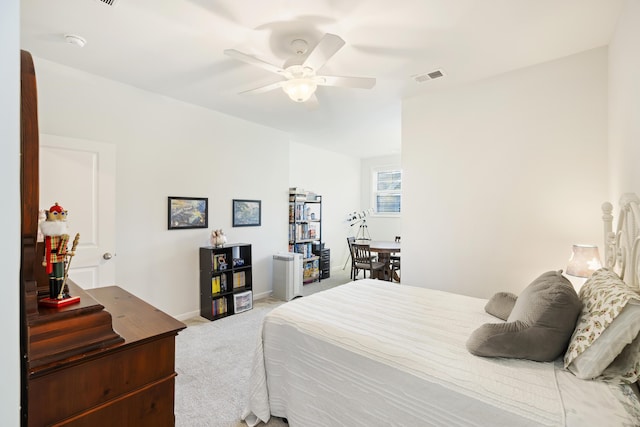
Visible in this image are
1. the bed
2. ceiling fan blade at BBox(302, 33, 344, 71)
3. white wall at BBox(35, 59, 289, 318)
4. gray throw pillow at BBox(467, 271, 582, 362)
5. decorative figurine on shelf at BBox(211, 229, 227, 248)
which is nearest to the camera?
the bed

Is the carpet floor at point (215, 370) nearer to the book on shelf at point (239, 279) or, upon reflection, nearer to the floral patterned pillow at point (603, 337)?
the book on shelf at point (239, 279)

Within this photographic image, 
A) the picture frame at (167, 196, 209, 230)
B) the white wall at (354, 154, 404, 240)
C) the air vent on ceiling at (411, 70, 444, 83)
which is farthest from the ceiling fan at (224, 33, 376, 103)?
the white wall at (354, 154, 404, 240)

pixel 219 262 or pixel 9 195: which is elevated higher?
pixel 9 195

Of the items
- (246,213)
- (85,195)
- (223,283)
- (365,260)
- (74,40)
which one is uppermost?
(74,40)

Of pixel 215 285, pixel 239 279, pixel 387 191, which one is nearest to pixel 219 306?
pixel 215 285

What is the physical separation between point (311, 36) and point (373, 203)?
545cm

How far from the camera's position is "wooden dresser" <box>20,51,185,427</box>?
0.79m

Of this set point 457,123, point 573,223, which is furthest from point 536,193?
point 457,123

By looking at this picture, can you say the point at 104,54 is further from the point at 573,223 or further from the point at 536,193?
the point at 573,223

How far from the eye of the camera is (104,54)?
102 inches

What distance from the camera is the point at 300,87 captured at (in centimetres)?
237

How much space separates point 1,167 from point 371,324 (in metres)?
1.75

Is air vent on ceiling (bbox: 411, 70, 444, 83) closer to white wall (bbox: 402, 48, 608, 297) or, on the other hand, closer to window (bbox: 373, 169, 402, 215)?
white wall (bbox: 402, 48, 608, 297)

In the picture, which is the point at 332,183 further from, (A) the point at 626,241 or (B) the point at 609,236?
(A) the point at 626,241
